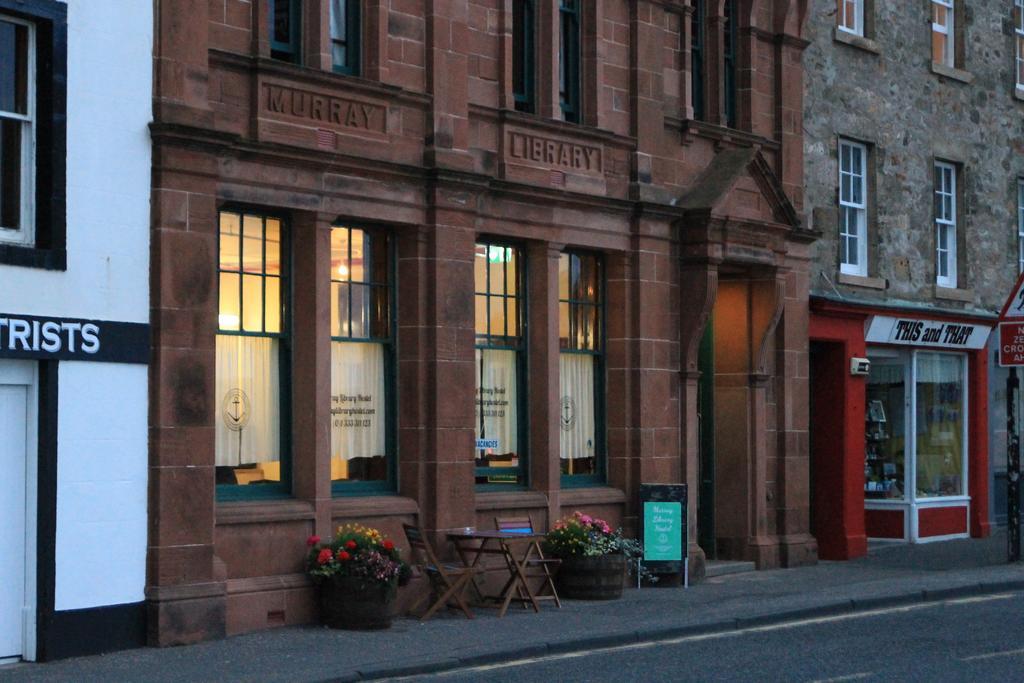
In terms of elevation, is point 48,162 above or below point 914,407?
above

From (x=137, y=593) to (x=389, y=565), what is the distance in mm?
2397

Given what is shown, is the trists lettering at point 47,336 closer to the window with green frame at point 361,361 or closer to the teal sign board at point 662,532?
the window with green frame at point 361,361

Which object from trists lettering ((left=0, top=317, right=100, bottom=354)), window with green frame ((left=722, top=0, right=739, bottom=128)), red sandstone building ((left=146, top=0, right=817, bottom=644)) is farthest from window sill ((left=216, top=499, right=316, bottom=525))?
window with green frame ((left=722, top=0, right=739, bottom=128))

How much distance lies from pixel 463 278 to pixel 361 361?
1413 millimetres

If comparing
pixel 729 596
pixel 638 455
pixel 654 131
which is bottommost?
pixel 729 596

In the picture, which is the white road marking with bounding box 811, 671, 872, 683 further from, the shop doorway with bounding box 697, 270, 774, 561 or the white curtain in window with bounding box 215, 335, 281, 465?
the shop doorway with bounding box 697, 270, 774, 561

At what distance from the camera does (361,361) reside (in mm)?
17406

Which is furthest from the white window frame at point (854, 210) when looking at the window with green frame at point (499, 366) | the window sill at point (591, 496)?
the window with green frame at point (499, 366)

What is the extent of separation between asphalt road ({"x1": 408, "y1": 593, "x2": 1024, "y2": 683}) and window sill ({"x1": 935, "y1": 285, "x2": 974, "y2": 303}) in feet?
32.3

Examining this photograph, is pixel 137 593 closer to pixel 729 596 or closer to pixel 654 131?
pixel 729 596

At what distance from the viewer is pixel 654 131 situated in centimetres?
2064

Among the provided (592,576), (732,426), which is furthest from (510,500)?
(732,426)

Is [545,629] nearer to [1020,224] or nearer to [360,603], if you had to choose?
[360,603]

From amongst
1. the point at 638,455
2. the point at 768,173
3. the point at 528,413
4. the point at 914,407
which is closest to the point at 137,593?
the point at 528,413
